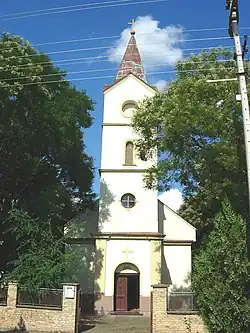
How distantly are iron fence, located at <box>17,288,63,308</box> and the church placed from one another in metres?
7.26

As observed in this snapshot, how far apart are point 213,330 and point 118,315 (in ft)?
33.8

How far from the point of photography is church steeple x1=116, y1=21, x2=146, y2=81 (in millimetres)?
31266

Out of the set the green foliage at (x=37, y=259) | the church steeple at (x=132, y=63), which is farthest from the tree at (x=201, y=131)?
the church steeple at (x=132, y=63)

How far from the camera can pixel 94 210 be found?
28.2 metres

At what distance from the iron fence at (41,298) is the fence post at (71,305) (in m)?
0.30

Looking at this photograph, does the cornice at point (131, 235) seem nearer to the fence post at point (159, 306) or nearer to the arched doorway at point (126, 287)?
the arched doorway at point (126, 287)

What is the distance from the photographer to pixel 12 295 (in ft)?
58.7

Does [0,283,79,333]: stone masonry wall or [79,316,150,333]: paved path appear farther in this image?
[79,316,150,333]: paved path

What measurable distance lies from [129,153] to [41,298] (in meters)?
11.9

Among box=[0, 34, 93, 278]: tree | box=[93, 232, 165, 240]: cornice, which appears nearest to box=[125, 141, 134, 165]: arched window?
box=[0, 34, 93, 278]: tree

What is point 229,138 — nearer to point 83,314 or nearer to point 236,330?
point 236,330

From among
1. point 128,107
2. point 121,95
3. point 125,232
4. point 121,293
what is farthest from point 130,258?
point 121,95

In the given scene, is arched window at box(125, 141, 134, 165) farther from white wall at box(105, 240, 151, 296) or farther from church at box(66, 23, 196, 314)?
white wall at box(105, 240, 151, 296)

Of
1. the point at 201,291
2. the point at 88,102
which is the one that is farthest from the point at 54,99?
the point at 201,291
